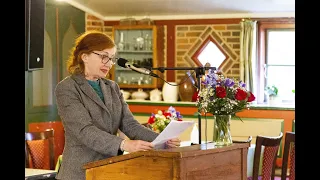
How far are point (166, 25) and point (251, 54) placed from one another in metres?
1.33

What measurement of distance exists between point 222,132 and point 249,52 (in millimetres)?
4975

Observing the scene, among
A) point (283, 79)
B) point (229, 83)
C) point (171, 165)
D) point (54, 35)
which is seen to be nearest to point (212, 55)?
point (283, 79)

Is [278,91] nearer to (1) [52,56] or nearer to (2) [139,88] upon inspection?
(2) [139,88]

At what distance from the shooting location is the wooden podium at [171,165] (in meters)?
2.57

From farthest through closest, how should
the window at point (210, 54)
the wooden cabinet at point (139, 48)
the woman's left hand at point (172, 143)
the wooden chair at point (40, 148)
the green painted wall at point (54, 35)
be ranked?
the wooden cabinet at point (139, 48) → the window at point (210, 54) → the green painted wall at point (54, 35) → the wooden chair at point (40, 148) → the woman's left hand at point (172, 143)

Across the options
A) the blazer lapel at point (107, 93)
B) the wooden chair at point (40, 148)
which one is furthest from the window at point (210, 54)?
the blazer lapel at point (107, 93)

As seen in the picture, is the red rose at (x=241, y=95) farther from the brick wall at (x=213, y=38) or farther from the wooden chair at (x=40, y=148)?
the brick wall at (x=213, y=38)

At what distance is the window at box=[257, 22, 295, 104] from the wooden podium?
5353 millimetres

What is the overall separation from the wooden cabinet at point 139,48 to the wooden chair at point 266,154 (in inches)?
162

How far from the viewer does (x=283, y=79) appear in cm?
815

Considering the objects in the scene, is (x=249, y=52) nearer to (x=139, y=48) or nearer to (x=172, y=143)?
(x=139, y=48)
